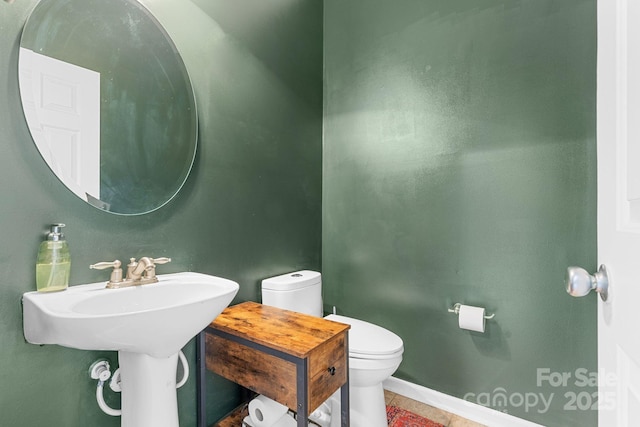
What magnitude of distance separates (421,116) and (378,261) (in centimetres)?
87

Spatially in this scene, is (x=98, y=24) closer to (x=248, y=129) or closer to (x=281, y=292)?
(x=248, y=129)

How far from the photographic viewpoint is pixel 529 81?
4.83ft

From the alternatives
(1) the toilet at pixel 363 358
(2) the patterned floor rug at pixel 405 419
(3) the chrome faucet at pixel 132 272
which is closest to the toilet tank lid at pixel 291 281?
(1) the toilet at pixel 363 358

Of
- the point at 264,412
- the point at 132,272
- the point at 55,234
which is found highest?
the point at 55,234

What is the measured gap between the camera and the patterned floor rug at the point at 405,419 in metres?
1.60

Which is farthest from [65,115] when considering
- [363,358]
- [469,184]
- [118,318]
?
[469,184]

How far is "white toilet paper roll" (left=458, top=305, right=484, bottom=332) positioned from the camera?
59.6 inches

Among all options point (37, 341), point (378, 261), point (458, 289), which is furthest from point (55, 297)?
point (458, 289)

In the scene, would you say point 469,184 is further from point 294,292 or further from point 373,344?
point 294,292
